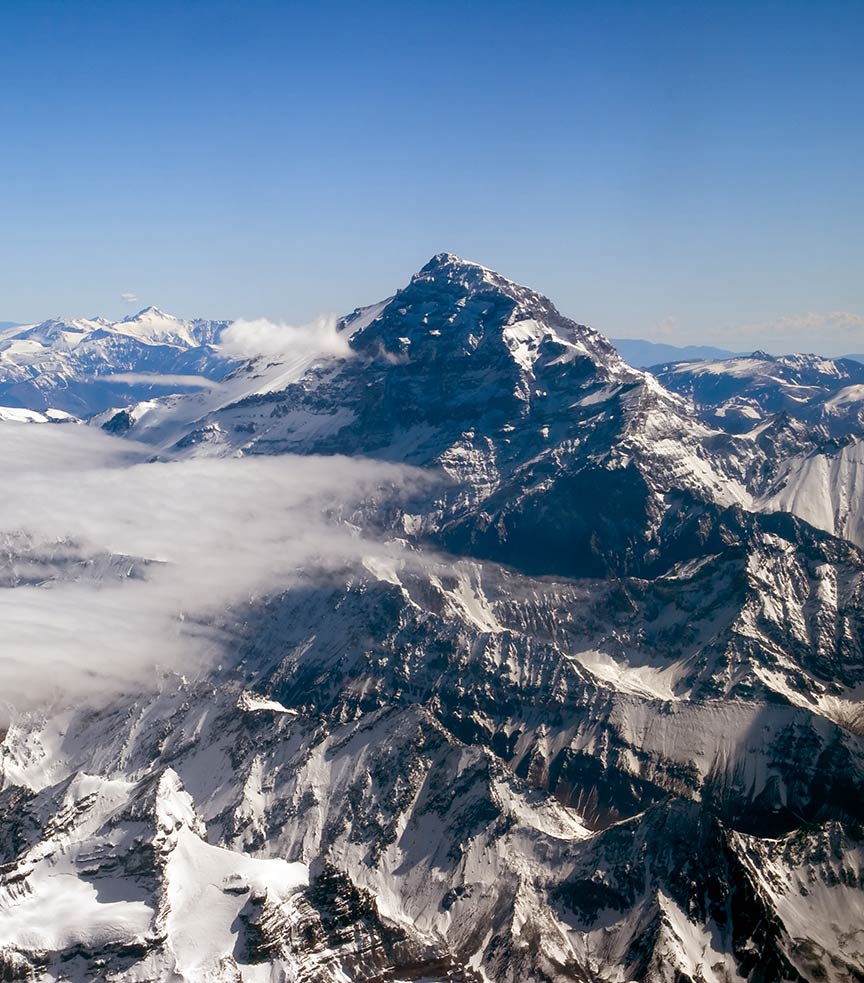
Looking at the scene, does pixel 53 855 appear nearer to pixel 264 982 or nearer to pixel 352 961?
pixel 264 982

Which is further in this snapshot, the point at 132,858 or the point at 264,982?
the point at 132,858

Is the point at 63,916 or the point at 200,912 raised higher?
the point at 63,916

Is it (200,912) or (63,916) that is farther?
(200,912)

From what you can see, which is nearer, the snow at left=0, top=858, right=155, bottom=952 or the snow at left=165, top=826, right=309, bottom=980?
the snow at left=0, top=858, right=155, bottom=952

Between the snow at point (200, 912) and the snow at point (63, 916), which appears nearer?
the snow at point (63, 916)

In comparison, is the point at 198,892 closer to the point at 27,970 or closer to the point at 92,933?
the point at 92,933

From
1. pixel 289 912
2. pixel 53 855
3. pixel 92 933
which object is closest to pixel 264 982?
pixel 289 912

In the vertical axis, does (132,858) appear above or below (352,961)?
above

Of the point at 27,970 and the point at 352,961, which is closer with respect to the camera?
the point at 27,970

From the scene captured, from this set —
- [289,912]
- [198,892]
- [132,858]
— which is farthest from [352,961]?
[132,858]
